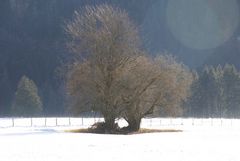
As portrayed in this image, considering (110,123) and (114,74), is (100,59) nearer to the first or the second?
(114,74)

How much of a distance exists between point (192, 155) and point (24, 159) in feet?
27.6

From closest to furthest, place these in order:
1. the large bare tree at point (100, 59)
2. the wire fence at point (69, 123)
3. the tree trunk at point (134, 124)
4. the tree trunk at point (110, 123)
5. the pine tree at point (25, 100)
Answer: the large bare tree at point (100, 59) < the tree trunk at point (110, 123) < the tree trunk at point (134, 124) < the wire fence at point (69, 123) < the pine tree at point (25, 100)

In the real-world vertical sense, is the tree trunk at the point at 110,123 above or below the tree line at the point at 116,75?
below

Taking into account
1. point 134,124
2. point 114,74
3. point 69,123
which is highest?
point 114,74

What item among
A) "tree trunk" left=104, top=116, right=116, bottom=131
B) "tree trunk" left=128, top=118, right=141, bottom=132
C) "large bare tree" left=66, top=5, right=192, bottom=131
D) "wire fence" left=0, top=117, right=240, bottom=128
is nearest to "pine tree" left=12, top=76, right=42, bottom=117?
"wire fence" left=0, top=117, right=240, bottom=128

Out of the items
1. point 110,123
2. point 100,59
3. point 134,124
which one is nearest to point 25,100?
point 134,124

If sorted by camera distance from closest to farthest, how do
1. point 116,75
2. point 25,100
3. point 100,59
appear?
point 116,75 → point 100,59 → point 25,100

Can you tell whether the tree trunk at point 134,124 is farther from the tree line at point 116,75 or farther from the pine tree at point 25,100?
the pine tree at point 25,100

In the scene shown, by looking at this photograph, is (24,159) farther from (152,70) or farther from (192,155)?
(152,70)

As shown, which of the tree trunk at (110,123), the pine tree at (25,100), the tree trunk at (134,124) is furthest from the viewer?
the pine tree at (25,100)

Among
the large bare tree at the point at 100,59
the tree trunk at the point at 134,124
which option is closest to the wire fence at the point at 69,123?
the tree trunk at the point at 134,124

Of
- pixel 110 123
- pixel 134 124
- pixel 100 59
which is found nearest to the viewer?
pixel 100 59

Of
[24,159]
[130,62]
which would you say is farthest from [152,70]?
[24,159]

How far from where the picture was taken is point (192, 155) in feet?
79.5
